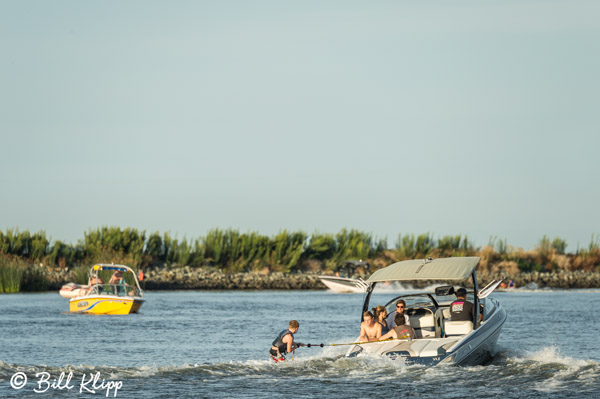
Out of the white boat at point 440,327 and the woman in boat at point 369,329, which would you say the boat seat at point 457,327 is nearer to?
the white boat at point 440,327

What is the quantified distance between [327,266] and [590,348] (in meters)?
48.2

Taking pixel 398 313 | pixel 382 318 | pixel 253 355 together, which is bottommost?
pixel 253 355

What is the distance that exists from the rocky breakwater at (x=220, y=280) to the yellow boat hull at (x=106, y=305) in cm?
2180

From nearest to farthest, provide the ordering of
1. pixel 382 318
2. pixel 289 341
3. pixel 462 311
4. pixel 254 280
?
pixel 289 341 → pixel 382 318 → pixel 462 311 → pixel 254 280

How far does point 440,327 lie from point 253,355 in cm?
571

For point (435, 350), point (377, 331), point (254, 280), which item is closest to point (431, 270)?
point (377, 331)

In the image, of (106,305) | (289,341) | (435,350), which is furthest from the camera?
(106,305)

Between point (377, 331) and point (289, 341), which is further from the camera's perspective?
point (377, 331)

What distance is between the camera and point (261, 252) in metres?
72.4

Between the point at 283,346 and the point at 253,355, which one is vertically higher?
the point at 283,346

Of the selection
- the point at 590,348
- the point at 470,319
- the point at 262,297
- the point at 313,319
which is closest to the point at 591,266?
the point at 262,297

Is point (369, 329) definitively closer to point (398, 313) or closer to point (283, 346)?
point (398, 313)

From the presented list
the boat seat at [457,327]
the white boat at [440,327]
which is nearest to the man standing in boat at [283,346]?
the white boat at [440,327]

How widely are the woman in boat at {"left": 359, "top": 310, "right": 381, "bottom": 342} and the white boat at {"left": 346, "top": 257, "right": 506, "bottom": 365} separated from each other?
484 mm
